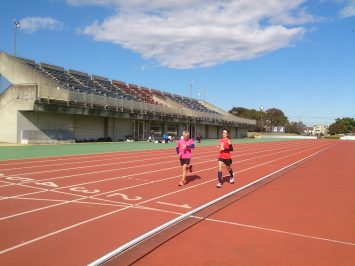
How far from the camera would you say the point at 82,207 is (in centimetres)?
785

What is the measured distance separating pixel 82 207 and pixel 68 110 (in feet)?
89.7

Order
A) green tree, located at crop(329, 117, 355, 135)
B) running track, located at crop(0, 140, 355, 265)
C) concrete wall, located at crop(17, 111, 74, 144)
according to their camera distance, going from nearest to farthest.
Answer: running track, located at crop(0, 140, 355, 265), concrete wall, located at crop(17, 111, 74, 144), green tree, located at crop(329, 117, 355, 135)

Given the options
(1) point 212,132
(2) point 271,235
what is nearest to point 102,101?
(1) point 212,132

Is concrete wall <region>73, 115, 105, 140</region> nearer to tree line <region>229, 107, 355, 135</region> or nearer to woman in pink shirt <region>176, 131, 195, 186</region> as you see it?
woman in pink shirt <region>176, 131, 195, 186</region>

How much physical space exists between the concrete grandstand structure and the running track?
1926 cm

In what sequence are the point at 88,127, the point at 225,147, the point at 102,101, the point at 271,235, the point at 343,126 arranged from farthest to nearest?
the point at 343,126 < the point at 88,127 < the point at 102,101 < the point at 225,147 < the point at 271,235

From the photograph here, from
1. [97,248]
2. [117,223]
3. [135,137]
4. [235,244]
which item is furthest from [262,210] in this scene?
[135,137]

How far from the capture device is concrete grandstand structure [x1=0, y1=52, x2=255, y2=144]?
3189 cm

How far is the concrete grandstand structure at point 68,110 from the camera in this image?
31891 millimetres

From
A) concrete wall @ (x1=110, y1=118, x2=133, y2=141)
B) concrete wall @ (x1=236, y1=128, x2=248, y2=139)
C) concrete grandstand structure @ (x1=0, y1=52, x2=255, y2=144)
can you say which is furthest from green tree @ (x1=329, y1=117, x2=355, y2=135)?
concrete wall @ (x1=110, y1=118, x2=133, y2=141)

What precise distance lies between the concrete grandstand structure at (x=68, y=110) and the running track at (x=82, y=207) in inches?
758

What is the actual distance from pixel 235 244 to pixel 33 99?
2865 cm

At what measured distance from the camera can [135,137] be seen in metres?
46.1

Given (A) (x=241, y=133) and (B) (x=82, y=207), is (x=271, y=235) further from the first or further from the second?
(A) (x=241, y=133)
